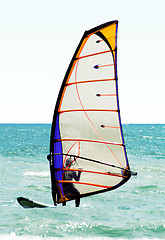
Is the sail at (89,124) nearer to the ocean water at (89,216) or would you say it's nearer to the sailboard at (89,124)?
the sailboard at (89,124)

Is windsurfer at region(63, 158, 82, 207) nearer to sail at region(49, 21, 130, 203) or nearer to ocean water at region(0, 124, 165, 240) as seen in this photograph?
sail at region(49, 21, 130, 203)

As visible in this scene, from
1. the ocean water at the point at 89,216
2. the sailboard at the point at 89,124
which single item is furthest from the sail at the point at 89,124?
the ocean water at the point at 89,216

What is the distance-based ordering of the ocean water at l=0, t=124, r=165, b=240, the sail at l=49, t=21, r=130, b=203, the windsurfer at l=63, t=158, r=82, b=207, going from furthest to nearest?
the ocean water at l=0, t=124, r=165, b=240, the windsurfer at l=63, t=158, r=82, b=207, the sail at l=49, t=21, r=130, b=203

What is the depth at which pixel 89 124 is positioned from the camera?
537 centimetres

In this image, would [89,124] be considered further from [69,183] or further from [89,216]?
[89,216]

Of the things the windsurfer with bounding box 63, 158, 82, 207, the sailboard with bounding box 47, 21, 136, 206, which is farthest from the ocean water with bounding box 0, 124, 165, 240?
the sailboard with bounding box 47, 21, 136, 206

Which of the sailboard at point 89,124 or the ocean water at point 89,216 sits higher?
the sailboard at point 89,124

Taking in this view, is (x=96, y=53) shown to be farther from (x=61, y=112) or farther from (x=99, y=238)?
(x=99, y=238)

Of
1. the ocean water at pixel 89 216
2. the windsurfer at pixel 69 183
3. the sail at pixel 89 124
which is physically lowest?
the ocean water at pixel 89 216

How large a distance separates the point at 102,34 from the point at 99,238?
4.16 m

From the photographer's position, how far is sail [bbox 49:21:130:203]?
5047 mm

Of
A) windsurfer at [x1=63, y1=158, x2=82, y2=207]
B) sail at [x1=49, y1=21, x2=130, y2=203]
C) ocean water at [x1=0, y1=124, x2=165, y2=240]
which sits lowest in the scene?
ocean water at [x1=0, y1=124, x2=165, y2=240]

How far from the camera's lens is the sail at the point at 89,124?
505 centimetres

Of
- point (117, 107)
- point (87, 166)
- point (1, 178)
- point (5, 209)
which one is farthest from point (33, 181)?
point (117, 107)
